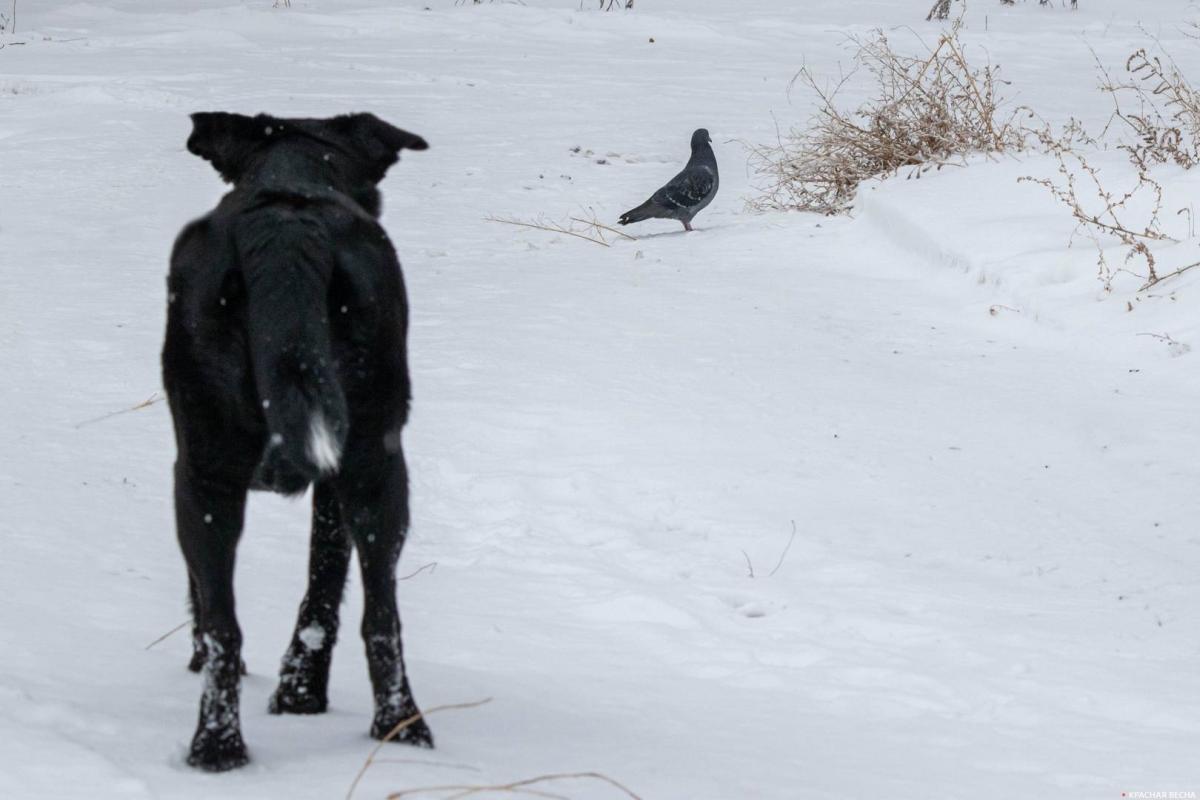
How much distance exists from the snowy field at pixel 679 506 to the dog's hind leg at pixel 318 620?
65 mm

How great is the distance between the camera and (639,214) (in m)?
8.46

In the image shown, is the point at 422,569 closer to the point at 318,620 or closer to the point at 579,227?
the point at 318,620

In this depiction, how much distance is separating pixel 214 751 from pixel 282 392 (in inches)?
25.8

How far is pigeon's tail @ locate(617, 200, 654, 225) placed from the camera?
27.6 feet

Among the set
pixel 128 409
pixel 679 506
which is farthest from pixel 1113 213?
pixel 128 409

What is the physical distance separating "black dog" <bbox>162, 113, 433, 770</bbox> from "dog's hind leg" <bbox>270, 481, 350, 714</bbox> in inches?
9.2

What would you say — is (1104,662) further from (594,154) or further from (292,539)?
(594,154)

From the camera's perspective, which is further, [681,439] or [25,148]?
[25,148]

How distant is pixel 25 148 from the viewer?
1007cm

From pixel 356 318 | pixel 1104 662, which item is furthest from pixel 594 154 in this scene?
pixel 356 318

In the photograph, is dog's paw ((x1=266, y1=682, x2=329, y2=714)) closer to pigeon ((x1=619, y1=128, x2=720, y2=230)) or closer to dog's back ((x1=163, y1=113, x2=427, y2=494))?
dog's back ((x1=163, y1=113, x2=427, y2=494))

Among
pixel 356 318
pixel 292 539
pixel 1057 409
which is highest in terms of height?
pixel 356 318

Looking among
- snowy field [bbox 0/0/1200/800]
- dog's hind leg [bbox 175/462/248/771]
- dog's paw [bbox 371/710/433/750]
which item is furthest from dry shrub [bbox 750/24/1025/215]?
dog's hind leg [bbox 175/462/248/771]

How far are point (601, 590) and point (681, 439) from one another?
4.11ft
